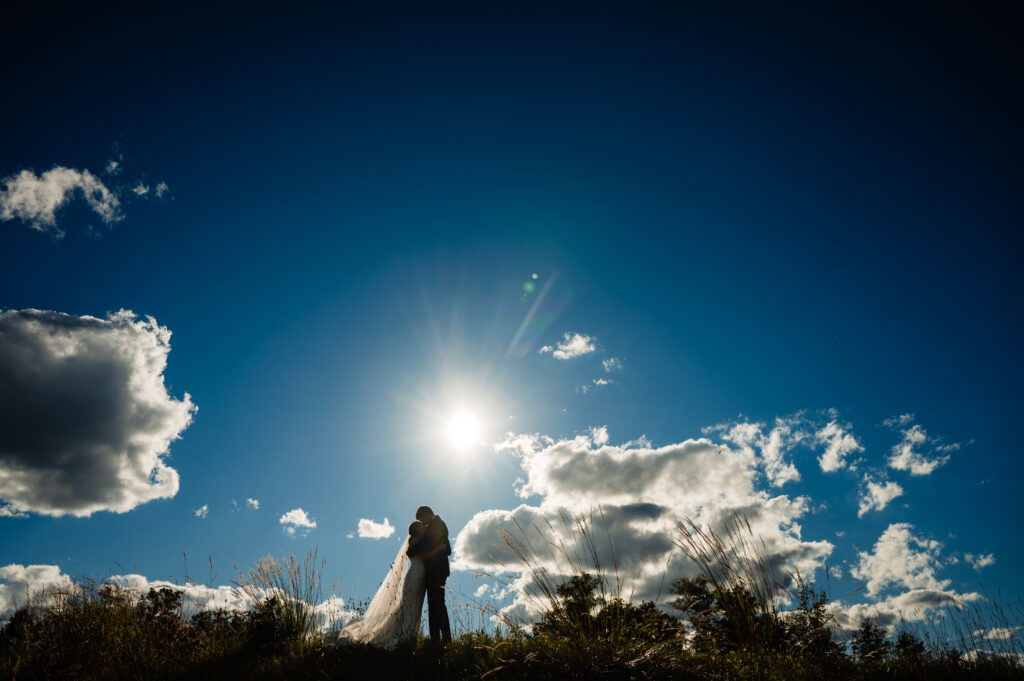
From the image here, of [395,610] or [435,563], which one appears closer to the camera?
[395,610]

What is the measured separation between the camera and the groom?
6.61 metres

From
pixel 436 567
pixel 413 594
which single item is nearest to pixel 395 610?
pixel 413 594

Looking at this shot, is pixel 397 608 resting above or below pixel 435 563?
below

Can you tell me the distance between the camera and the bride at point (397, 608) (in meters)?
6.07

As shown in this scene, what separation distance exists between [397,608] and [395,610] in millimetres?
34

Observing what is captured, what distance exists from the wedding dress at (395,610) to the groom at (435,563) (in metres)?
0.12

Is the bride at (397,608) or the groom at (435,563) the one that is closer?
the bride at (397,608)

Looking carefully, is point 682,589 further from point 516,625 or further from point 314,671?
point 314,671

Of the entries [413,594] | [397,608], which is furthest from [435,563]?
[397,608]

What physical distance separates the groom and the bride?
0.34 feet

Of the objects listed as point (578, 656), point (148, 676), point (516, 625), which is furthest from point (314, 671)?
point (578, 656)

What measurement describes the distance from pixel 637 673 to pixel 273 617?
474cm

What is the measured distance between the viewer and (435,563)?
6.99 metres

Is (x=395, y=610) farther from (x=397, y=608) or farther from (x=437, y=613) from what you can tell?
(x=437, y=613)
